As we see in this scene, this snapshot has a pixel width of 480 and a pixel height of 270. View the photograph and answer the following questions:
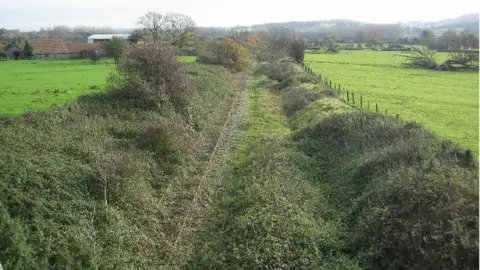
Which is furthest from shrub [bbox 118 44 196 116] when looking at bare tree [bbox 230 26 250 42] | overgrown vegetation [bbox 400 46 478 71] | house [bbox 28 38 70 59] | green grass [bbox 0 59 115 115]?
house [bbox 28 38 70 59]

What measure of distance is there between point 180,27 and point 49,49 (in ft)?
87.5

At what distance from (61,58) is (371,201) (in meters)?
82.5

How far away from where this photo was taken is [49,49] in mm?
81000

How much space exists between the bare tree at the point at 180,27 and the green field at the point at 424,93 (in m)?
30.1

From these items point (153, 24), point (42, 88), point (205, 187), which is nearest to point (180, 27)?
point (153, 24)

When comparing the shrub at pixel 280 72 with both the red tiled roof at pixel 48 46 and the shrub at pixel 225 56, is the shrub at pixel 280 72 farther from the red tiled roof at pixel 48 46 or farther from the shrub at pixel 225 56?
the red tiled roof at pixel 48 46

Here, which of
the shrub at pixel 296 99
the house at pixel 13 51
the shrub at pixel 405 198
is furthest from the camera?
the house at pixel 13 51

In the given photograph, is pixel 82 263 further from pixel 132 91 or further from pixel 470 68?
pixel 470 68

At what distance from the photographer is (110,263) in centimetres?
1058

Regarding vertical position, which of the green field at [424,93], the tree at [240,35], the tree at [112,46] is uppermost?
the tree at [240,35]

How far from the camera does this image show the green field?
27422 millimetres

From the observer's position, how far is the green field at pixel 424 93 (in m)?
27.4

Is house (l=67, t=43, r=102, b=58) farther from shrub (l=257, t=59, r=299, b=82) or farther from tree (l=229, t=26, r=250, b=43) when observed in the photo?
shrub (l=257, t=59, r=299, b=82)

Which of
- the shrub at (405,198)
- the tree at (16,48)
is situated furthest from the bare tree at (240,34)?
the shrub at (405,198)
